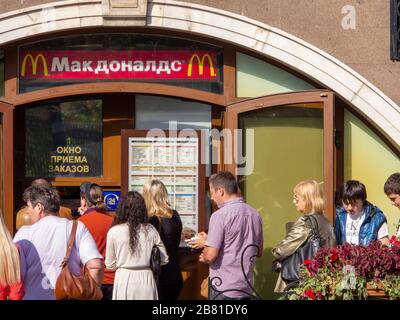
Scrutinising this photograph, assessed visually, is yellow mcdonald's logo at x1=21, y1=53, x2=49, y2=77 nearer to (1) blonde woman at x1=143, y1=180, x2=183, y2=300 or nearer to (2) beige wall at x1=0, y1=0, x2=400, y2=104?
(2) beige wall at x1=0, y1=0, x2=400, y2=104

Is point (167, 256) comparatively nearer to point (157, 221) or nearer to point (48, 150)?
point (157, 221)

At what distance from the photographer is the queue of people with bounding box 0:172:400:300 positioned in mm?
6586

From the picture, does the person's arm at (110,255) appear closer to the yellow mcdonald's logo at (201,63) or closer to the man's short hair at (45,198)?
the man's short hair at (45,198)

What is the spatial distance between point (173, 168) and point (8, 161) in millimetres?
1624

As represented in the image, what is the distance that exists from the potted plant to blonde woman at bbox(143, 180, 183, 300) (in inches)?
83.8

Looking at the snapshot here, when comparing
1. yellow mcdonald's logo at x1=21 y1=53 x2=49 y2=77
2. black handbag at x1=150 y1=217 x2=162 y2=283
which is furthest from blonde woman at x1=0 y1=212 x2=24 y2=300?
yellow mcdonald's logo at x1=21 y1=53 x2=49 y2=77

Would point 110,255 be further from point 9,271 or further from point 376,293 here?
point 376,293

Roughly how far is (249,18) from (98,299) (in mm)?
3866

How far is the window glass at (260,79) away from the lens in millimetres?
9828

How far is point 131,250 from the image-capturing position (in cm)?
775

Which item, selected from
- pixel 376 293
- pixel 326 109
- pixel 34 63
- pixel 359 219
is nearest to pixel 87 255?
pixel 376 293

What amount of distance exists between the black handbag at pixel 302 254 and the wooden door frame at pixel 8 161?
3.12 meters

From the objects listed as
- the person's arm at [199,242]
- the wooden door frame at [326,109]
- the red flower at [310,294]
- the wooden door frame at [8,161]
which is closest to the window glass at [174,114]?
the wooden door frame at [326,109]

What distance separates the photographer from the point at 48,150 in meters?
10.1
